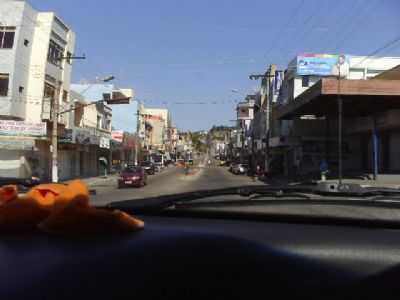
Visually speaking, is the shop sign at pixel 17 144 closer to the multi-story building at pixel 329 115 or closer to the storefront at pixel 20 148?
the storefront at pixel 20 148

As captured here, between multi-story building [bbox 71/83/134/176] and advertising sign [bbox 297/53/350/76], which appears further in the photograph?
advertising sign [bbox 297/53/350/76]

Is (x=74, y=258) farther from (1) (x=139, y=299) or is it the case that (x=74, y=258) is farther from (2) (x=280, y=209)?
(2) (x=280, y=209)

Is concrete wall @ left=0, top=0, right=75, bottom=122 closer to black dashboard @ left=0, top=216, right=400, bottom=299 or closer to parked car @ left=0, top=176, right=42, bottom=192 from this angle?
parked car @ left=0, top=176, right=42, bottom=192

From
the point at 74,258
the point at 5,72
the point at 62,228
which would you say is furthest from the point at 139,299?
the point at 5,72

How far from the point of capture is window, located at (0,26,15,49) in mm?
37438

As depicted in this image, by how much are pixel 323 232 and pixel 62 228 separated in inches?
37.4

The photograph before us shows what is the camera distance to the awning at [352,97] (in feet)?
118

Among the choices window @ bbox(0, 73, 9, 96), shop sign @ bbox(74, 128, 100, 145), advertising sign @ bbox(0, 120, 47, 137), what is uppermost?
window @ bbox(0, 73, 9, 96)

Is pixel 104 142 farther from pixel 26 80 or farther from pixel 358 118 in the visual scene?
pixel 358 118

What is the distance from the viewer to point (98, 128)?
2343 inches

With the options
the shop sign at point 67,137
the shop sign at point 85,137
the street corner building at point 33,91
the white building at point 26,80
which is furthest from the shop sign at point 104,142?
the white building at point 26,80

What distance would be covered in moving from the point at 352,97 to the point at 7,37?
2149 centimetres

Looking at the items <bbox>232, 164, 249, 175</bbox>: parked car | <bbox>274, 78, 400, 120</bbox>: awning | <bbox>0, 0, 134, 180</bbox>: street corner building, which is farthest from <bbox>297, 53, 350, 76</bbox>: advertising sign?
<bbox>0, 0, 134, 180</bbox>: street corner building

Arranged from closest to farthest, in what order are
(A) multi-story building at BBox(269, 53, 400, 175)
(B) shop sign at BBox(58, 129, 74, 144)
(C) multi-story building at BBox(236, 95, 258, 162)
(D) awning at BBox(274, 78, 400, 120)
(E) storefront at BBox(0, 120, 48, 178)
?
(E) storefront at BBox(0, 120, 48, 178)
(D) awning at BBox(274, 78, 400, 120)
(A) multi-story building at BBox(269, 53, 400, 175)
(B) shop sign at BBox(58, 129, 74, 144)
(C) multi-story building at BBox(236, 95, 258, 162)
